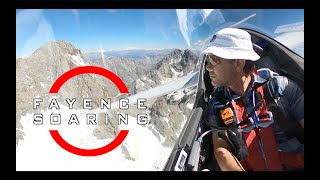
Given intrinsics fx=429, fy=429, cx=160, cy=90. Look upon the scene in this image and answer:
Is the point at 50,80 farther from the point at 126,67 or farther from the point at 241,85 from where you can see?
the point at 241,85

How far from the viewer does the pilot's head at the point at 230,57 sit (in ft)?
10.4

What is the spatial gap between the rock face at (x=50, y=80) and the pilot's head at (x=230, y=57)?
2.97ft

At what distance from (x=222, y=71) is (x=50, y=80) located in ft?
4.53

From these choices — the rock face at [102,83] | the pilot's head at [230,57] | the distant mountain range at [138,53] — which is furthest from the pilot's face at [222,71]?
the distant mountain range at [138,53]

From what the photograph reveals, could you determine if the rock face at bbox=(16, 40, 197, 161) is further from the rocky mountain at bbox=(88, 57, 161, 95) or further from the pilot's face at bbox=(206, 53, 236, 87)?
the pilot's face at bbox=(206, 53, 236, 87)

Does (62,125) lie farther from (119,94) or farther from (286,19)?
(286,19)

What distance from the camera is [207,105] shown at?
3205 mm

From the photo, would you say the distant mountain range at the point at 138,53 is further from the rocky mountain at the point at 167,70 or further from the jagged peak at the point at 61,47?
the jagged peak at the point at 61,47

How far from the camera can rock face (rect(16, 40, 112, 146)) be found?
3449 millimetres

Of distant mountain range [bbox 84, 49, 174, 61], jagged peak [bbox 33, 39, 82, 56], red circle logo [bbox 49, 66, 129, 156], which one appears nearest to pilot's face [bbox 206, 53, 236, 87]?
distant mountain range [bbox 84, 49, 174, 61]

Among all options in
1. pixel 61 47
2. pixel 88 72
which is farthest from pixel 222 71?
pixel 61 47

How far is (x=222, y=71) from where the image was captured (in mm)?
3229
